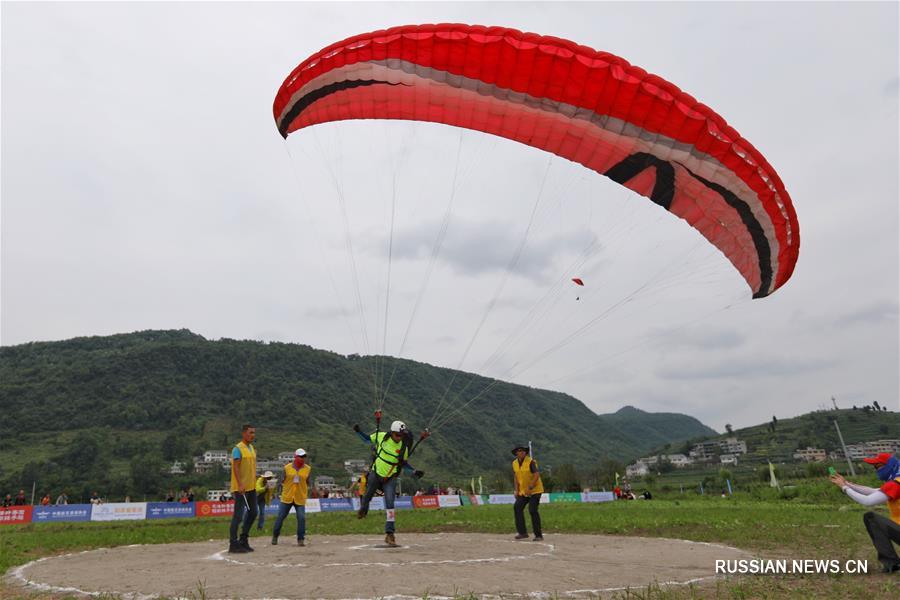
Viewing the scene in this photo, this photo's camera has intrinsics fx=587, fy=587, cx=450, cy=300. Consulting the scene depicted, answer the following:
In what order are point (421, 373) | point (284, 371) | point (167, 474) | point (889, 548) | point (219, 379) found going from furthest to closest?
point (421, 373), point (284, 371), point (219, 379), point (167, 474), point (889, 548)

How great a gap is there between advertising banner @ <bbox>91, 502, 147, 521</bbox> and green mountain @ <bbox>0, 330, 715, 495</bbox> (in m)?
65.9

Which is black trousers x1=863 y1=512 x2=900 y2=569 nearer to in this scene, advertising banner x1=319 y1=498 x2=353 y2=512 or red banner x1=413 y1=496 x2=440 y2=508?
advertising banner x1=319 y1=498 x2=353 y2=512

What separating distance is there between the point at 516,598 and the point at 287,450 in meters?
118

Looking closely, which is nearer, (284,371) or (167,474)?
(167,474)

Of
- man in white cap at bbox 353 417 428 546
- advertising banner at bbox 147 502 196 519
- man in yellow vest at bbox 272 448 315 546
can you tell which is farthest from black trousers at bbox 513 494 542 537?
advertising banner at bbox 147 502 196 519

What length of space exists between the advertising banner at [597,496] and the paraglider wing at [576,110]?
1280 inches

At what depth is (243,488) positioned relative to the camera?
10.4 meters

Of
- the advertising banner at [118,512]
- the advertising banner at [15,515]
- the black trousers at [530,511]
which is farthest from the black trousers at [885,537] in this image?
the advertising banner at [15,515]

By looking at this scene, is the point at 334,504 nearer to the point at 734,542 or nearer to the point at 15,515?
the point at 15,515

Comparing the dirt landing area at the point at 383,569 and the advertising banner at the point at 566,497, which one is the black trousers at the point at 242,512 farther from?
the advertising banner at the point at 566,497

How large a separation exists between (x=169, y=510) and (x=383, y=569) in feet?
79.3

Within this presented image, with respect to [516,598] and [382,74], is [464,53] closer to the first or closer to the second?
[382,74]

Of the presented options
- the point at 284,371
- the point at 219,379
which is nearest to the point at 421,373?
the point at 284,371

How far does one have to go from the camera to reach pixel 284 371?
158 m
